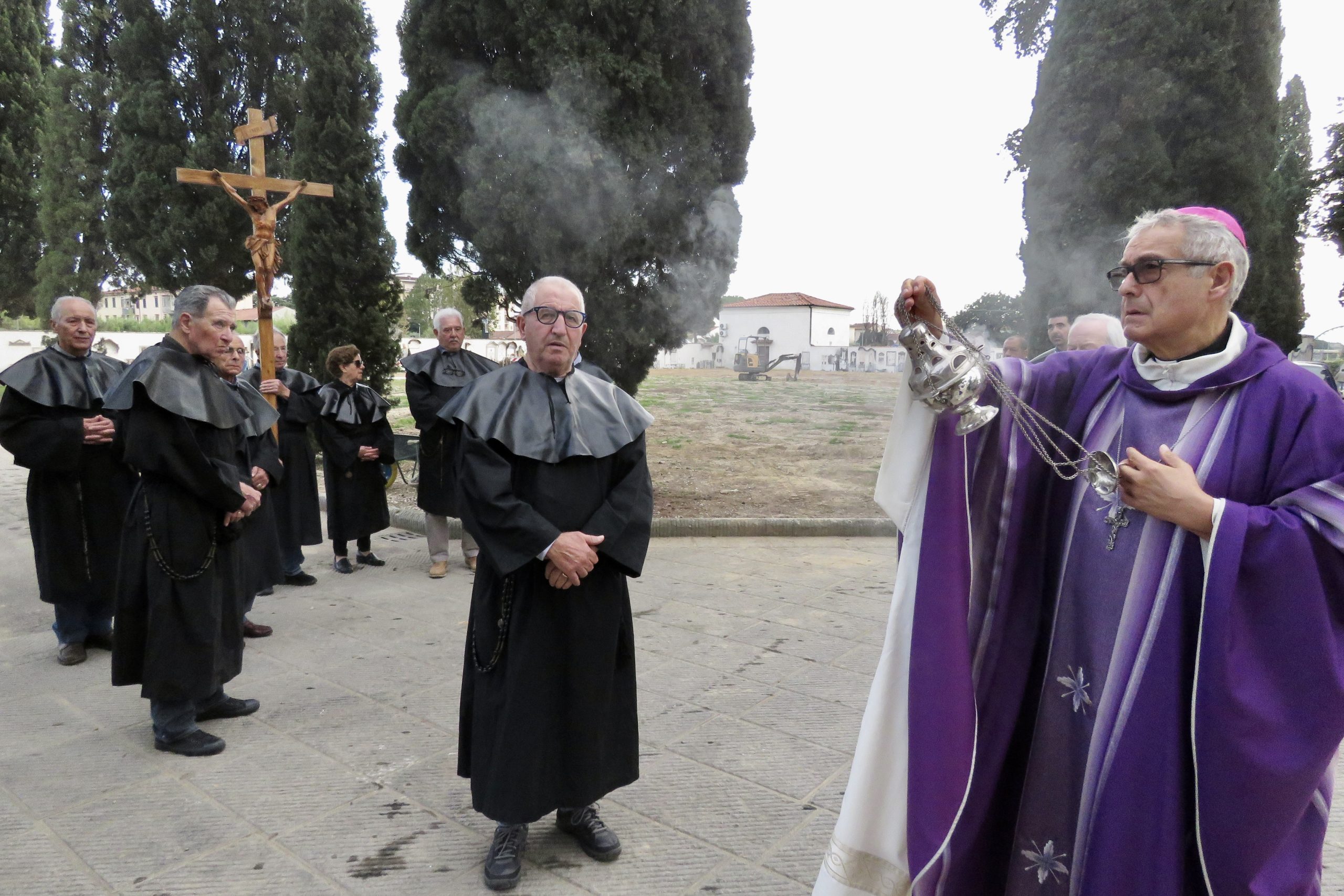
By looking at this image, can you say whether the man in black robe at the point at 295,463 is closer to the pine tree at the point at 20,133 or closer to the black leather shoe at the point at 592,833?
the black leather shoe at the point at 592,833

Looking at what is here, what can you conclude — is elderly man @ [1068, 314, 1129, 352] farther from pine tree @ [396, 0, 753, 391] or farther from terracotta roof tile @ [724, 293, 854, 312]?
terracotta roof tile @ [724, 293, 854, 312]

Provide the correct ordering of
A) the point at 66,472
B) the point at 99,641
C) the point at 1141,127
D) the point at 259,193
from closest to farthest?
the point at 66,472 → the point at 99,641 → the point at 259,193 → the point at 1141,127

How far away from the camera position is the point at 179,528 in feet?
11.6

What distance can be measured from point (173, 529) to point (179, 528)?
2cm

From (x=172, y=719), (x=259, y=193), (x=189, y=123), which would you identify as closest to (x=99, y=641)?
(x=172, y=719)

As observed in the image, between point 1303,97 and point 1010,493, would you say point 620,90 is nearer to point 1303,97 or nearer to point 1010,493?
point 1010,493

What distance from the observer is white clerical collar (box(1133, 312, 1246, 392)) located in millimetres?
1970

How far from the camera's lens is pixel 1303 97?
26.3 m

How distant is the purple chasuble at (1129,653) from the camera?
1797mm

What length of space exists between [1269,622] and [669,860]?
1933 mm

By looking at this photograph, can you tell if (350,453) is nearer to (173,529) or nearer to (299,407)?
(299,407)

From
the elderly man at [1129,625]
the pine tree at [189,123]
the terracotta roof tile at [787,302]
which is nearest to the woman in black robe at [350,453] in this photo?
the elderly man at [1129,625]

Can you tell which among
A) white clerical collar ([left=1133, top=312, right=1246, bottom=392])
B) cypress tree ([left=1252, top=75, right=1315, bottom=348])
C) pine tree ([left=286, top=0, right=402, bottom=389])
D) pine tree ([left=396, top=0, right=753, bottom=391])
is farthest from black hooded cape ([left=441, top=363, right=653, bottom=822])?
cypress tree ([left=1252, top=75, right=1315, bottom=348])

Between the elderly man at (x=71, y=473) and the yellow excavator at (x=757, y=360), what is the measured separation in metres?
28.7
